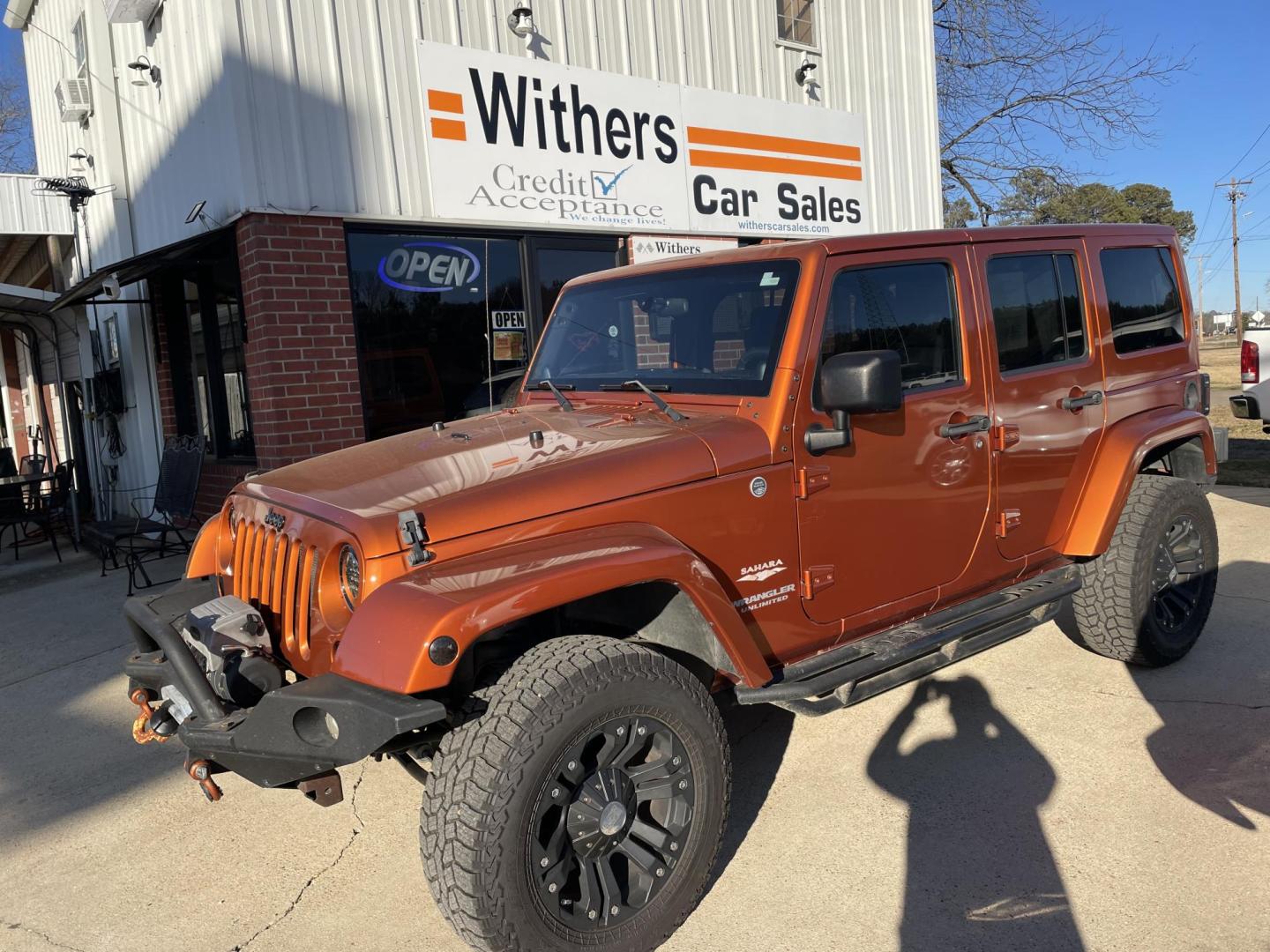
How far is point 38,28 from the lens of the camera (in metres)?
11.3

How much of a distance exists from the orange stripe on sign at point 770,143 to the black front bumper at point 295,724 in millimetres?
7750

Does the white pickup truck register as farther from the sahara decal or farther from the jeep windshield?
the sahara decal

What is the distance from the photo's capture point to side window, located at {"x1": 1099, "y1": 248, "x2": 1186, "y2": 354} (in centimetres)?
406

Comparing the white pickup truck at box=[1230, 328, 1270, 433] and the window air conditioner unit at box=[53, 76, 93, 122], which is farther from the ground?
the window air conditioner unit at box=[53, 76, 93, 122]

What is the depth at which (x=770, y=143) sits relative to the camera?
9.73m

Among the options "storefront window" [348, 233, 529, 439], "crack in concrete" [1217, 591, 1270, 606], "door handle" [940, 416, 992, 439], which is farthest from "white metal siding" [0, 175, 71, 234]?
"crack in concrete" [1217, 591, 1270, 606]

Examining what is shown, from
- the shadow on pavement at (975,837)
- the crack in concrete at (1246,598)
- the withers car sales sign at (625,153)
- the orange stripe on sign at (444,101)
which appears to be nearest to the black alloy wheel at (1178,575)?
the shadow on pavement at (975,837)

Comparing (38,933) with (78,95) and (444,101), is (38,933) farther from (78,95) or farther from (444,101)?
(78,95)

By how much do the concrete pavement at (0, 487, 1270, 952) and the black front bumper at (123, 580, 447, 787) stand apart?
0.71 metres

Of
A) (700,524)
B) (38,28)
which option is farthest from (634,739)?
(38,28)

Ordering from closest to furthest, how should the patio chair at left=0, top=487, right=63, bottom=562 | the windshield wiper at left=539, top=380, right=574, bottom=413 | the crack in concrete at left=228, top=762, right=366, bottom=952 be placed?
the crack in concrete at left=228, top=762, right=366, bottom=952 → the windshield wiper at left=539, top=380, right=574, bottom=413 → the patio chair at left=0, top=487, right=63, bottom=562

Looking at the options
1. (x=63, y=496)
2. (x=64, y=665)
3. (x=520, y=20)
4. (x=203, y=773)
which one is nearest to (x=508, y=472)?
(x=203, y=773)

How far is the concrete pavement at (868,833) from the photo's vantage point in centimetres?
261

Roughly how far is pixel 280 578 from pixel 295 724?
0.62 m
